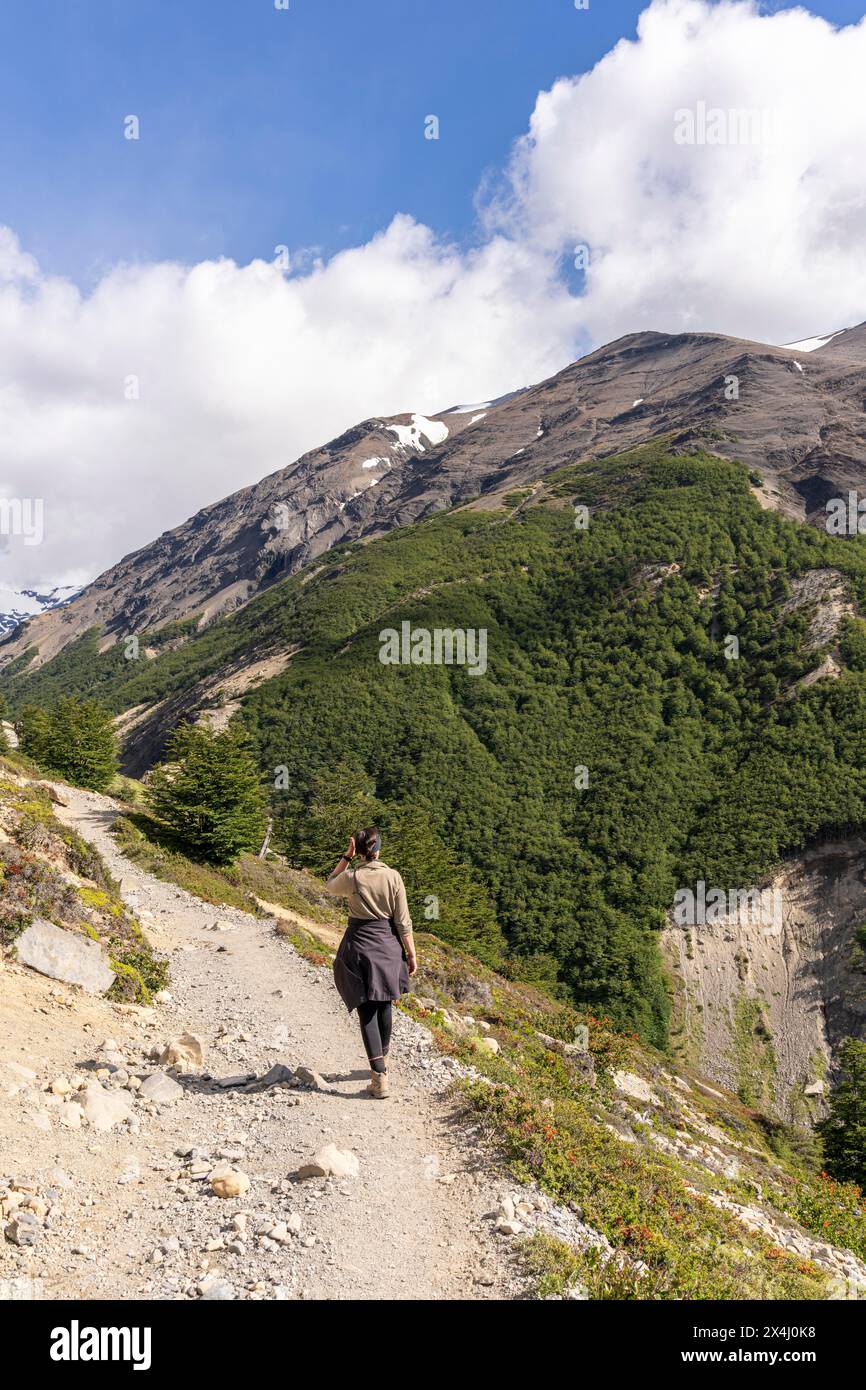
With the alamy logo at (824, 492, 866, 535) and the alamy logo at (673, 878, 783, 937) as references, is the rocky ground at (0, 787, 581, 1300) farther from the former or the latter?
the alamy logo at (824, 492, 866, 535)

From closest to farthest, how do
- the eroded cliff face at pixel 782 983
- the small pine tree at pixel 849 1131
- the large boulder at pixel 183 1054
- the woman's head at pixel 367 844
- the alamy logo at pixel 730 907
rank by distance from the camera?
the woman's head at pixel 367 844 < the large boulder at pixel 183 1054 < the small pine tree at pixel 849 1131 < the eroded cliff face at pixel 782 983 < the alamy logo at pixel 730 907

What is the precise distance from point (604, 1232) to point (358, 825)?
50.2 metres

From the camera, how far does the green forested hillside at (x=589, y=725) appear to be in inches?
3118

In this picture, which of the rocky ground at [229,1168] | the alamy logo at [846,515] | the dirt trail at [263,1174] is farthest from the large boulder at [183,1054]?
the alamy logo at [846,515]

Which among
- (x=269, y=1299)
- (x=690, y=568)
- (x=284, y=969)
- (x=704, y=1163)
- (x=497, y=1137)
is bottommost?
(x=704, y=1163)

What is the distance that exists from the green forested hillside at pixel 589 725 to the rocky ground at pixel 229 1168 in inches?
1538

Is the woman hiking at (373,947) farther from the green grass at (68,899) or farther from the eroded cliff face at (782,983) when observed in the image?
the eroded cliff face at (782,983)

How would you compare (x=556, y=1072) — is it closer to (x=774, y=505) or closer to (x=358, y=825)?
(x=358, y=825)

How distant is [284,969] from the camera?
14570 millimetres

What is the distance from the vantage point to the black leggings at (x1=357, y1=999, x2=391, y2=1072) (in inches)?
311

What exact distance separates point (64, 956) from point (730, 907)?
83.3m
